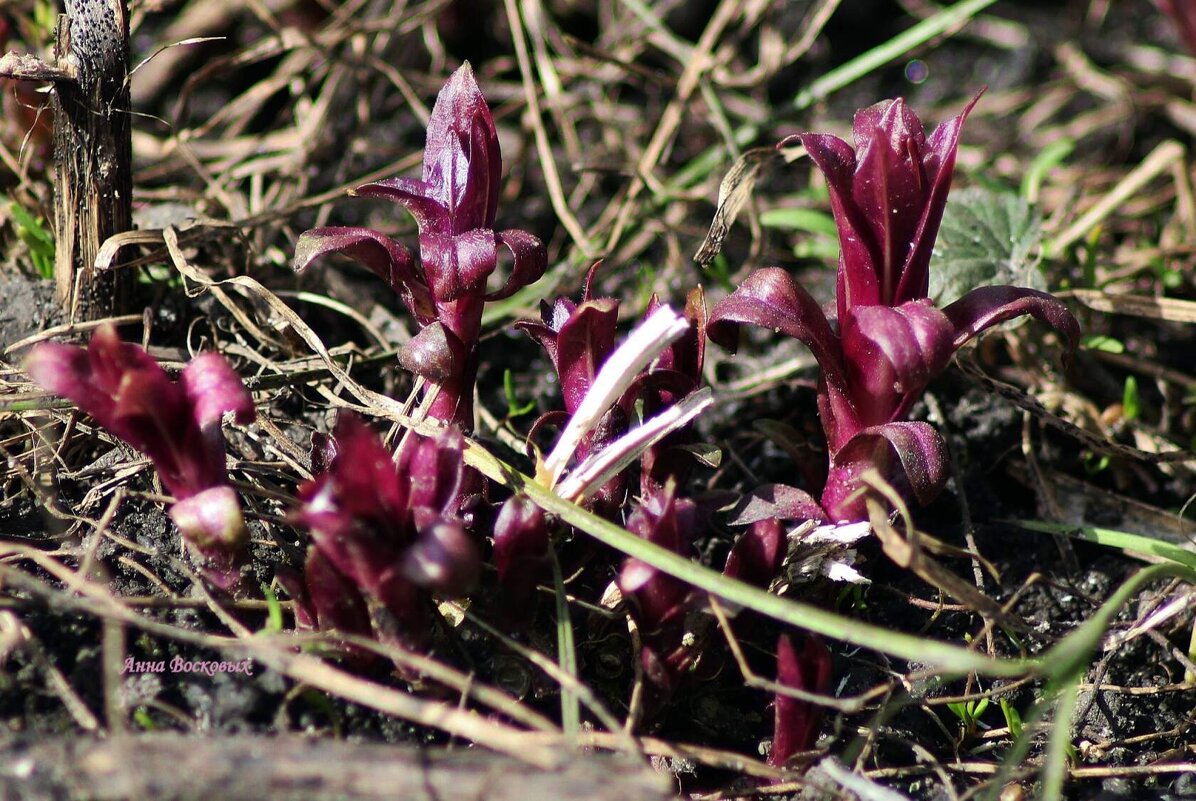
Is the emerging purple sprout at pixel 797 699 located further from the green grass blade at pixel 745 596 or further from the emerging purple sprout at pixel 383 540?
the emerging purple sprout at pixel 383 540

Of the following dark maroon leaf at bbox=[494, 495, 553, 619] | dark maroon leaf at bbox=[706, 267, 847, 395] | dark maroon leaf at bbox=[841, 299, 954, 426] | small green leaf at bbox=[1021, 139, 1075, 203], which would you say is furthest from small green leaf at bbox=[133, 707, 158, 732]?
small green leaf at bbox=[1021, 139, 1075, 203]

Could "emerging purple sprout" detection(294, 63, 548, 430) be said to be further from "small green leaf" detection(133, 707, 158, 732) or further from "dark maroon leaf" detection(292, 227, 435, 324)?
"small green leaf" detection(133, 707, 158, 732)

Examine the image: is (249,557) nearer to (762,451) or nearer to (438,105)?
(438,105)

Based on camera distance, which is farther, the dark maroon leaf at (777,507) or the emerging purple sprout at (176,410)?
the dark maroon leaf at (777,507)

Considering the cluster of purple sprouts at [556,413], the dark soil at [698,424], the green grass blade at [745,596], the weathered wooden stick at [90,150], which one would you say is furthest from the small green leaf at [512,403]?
the weathered wooden stick at [90,150]

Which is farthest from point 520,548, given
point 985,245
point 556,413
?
point 985,245

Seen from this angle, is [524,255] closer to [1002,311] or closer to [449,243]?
[449,243]
